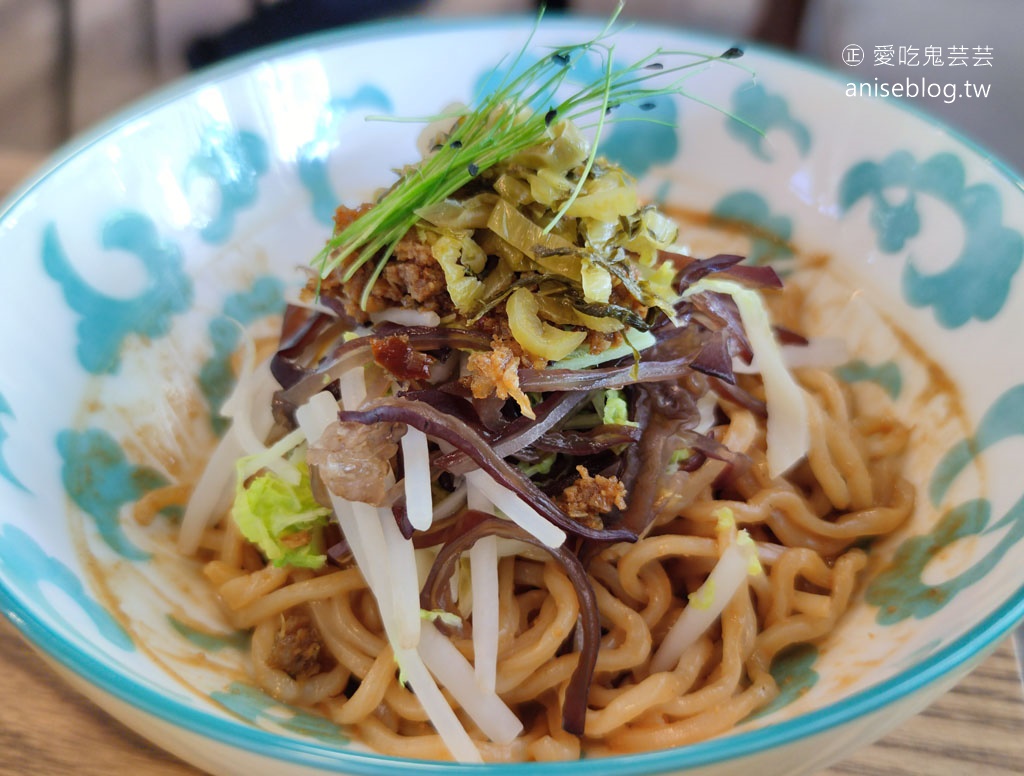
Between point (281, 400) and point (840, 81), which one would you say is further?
point (840, 81)

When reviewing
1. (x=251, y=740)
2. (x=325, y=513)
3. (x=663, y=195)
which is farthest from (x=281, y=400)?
(x=663, y=195)

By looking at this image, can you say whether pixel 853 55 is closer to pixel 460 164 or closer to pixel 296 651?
pixel 460 164

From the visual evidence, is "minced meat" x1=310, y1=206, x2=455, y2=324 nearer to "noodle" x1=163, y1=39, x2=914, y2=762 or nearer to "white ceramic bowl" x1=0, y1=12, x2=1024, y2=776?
"noodle" x1=163, y1=39, x2=914, y2=762

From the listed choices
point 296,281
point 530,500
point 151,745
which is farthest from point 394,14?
point 151,745

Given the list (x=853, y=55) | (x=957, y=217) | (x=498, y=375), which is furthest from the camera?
(x=853, y=55)

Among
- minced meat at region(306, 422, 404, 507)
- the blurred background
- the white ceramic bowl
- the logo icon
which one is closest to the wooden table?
the white ceramic bowl

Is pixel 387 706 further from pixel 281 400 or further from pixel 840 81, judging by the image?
pixel 840 81
